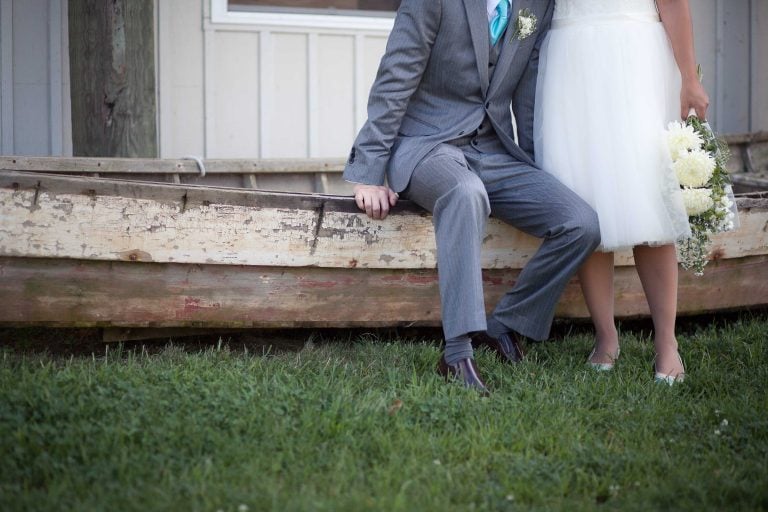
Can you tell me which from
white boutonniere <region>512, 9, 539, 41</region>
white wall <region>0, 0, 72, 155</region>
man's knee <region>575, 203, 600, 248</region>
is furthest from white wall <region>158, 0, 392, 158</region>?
man's knee <region>575, 203, 600, 248</region>

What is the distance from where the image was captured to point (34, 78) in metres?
5.31

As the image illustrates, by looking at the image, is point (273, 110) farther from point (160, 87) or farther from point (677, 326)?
point (677, 326)

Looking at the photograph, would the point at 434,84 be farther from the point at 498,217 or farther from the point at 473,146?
the point at 498,217

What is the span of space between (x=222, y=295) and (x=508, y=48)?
1351mm

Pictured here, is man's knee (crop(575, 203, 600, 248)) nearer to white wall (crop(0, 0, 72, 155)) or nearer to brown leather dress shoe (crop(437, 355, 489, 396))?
brown leather dress shoe (crop(437, 355, 489, 396))

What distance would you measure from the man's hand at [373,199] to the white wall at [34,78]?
8.95 feet

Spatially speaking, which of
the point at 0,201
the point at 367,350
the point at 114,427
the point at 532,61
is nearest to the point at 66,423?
the point at 114,427

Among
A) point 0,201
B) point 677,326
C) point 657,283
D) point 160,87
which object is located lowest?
point 677,326

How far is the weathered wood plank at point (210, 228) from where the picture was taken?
3062 millimetres

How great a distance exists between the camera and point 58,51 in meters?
5.31

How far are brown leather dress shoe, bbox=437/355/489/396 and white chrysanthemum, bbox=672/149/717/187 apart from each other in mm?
949

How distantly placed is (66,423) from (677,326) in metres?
2.85

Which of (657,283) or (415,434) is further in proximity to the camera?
(657,283)

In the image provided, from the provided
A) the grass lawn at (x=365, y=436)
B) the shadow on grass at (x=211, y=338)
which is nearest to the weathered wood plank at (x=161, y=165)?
the shadow on grass at (x=211, y=338)
